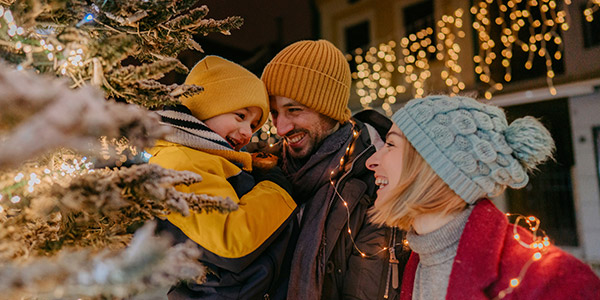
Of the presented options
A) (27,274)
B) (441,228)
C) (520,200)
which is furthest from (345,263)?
(520,200)

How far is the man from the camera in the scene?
169 centimetres

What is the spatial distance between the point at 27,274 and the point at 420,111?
127 centimetres

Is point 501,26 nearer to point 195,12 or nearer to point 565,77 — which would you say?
point 565,77

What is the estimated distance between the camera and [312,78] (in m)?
Result: 2.25

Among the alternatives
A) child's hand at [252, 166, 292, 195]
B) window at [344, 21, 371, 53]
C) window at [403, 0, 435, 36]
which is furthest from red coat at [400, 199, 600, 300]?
window at [344, 21, 371, 53]

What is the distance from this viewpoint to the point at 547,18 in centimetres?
686

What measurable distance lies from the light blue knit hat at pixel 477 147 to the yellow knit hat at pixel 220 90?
2.82ft

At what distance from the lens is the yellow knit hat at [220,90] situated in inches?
69.6

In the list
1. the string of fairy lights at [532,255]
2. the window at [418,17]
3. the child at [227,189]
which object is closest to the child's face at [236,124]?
the child at [227,189]

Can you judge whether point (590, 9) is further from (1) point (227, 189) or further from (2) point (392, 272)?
(1) point (227, 189)

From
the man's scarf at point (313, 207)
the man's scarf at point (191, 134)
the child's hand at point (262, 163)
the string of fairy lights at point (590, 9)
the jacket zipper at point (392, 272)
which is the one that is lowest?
the string of fairy lights at point (590, 9)

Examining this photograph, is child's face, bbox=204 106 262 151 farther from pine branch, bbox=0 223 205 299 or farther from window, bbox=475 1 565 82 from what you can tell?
window, bbox=475 1 565 82

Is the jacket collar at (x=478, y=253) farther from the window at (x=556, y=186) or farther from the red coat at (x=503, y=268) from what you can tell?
the window at (x=556, y=186)

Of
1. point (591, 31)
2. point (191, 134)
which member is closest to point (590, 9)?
point (591, 31)
